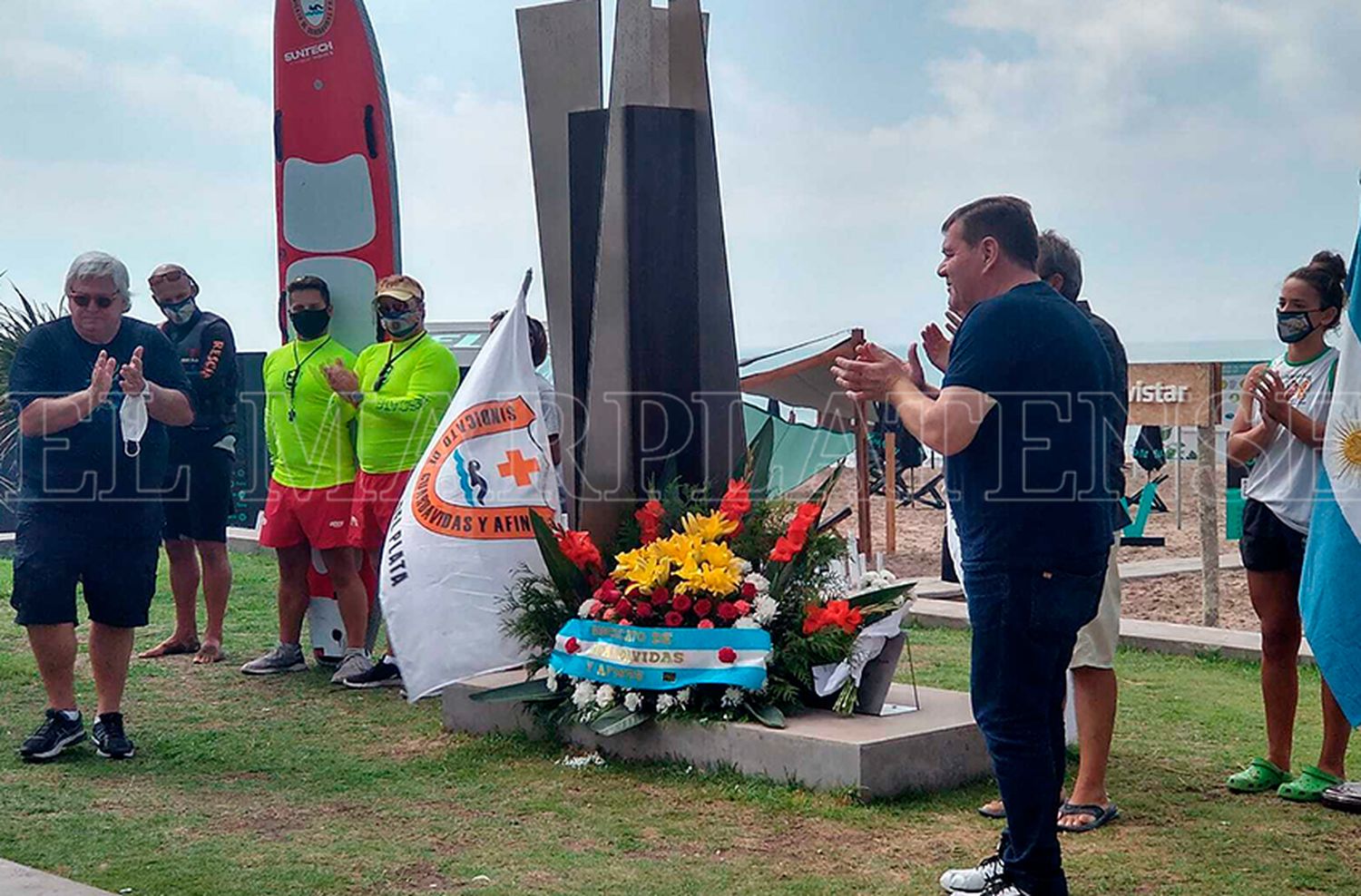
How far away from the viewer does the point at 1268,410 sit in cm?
525

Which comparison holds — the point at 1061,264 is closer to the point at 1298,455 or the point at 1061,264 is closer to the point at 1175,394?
the point at 1298,455

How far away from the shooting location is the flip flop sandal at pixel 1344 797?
519 centimetres

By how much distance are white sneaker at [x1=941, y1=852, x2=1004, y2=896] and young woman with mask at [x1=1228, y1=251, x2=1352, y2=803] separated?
1.61 m

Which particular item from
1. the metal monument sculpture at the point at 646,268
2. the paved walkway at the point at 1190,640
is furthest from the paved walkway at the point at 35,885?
the paved walkway at the point at 1190,640

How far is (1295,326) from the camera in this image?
542 cm

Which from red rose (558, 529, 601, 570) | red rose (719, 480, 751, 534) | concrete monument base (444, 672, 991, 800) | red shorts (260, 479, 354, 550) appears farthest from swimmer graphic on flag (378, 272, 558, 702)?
red shorts (260, 479, 354, 550)

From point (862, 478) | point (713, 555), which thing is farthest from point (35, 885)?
point (862, 478)

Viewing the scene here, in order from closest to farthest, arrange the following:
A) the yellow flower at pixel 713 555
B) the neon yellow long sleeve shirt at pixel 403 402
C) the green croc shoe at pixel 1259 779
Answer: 1. the green croc shoe at pixel 1259 779
2. the yellow flower at pixel 713 555
3. the neon yellow long sleeve shirt at pixel 403 402

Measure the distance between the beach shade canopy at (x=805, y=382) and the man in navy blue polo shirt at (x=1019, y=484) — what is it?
31.7ft

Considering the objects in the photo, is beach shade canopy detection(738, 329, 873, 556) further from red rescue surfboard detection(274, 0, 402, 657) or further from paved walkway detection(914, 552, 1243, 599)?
red rescue surfboard detection(274, 0, 402, 657)

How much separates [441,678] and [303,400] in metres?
2.32

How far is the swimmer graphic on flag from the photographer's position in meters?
6.11

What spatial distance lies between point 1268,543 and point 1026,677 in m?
1.91

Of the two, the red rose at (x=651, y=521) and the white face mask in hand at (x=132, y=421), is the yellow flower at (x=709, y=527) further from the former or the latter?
the white face mask in hand at (x=132, y=421)
